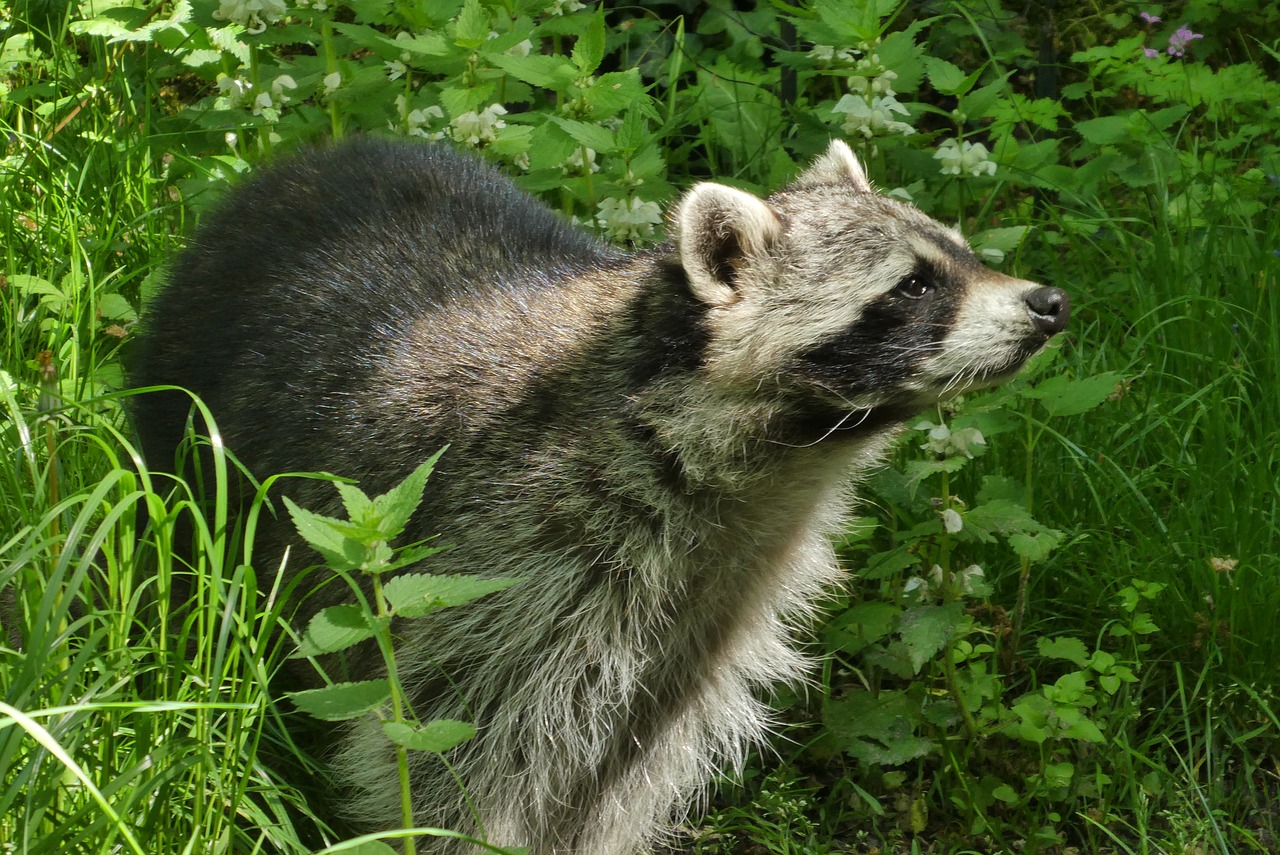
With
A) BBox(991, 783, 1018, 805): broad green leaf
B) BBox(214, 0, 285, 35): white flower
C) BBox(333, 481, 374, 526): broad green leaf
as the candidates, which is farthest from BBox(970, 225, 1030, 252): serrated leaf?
BBox(214, 0, 285, 35): white flower

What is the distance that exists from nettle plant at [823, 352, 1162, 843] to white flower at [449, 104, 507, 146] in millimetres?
1582

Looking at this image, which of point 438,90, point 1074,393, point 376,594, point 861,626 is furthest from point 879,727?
point 438,90

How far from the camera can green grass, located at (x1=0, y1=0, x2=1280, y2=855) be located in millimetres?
2510

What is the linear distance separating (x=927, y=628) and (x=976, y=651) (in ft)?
0.82

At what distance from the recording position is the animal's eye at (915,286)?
2.97m

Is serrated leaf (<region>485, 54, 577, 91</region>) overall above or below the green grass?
above

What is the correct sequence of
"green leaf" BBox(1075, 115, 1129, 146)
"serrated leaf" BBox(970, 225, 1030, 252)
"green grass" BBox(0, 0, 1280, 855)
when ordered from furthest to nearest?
"green leaf" BBox(1075, 115, 1129, 146) < "serrated leaf" BBox(970, 225, 1030, 252) < "green grass" BBox(0, 0, 1280, 855)

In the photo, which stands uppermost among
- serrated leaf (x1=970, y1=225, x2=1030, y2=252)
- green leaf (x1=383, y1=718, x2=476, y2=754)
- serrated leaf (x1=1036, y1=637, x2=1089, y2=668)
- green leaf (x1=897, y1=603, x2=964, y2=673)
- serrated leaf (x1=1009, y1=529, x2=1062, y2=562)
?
serrated leaf (x1=970, y1=225, x2=1030, y2=252)

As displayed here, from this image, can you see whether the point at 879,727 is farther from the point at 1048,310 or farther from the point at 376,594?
the point at 376,594

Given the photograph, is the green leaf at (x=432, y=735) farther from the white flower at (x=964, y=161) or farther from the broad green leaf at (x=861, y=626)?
the white flower at (x=964, y=161)

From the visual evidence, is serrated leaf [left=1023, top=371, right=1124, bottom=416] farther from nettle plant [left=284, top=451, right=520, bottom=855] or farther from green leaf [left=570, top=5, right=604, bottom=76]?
nettle plant [left=284, top=451, right=520, bottom=855]

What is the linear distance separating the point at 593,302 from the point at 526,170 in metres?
1.46

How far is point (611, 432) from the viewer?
9.95ft

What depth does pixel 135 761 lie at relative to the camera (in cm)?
249
